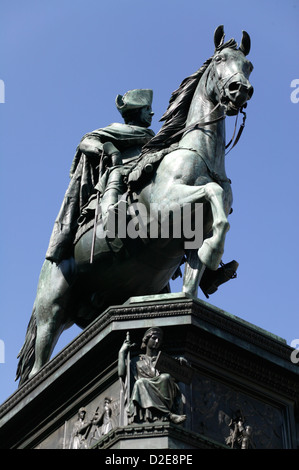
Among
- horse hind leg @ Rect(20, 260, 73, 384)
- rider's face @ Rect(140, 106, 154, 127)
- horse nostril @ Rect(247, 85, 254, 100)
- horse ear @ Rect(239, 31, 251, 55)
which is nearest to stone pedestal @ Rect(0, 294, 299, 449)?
horse hind leg @ Rect(20, 260, 73, 384)

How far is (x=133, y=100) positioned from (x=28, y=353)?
5107 mm

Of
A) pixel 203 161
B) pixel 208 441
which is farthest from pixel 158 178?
pixel 208 441

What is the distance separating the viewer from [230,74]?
20297 millimetres

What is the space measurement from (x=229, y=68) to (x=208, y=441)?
678 cm

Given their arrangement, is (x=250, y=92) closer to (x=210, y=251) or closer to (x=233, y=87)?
(x=233, y=87)

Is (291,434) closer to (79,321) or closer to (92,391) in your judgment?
(92,391)

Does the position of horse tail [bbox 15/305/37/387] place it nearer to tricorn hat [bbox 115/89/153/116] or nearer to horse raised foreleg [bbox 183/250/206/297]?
horse raised foreleg [bbox 183/250/206/297]

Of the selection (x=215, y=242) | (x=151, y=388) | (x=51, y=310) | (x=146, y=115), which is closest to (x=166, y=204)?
(x=215, y=242)

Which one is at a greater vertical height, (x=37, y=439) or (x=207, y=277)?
(x=207, y=277)

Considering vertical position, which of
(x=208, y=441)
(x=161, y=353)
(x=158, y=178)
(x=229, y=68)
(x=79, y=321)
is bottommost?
(x=208, y=441)

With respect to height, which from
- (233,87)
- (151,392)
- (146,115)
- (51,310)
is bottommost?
(151,392)

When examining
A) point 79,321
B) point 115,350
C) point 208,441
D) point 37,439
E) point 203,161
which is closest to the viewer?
point 208,441

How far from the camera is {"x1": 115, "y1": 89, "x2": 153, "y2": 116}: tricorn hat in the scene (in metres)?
23.5

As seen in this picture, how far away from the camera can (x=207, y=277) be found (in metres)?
20.8
